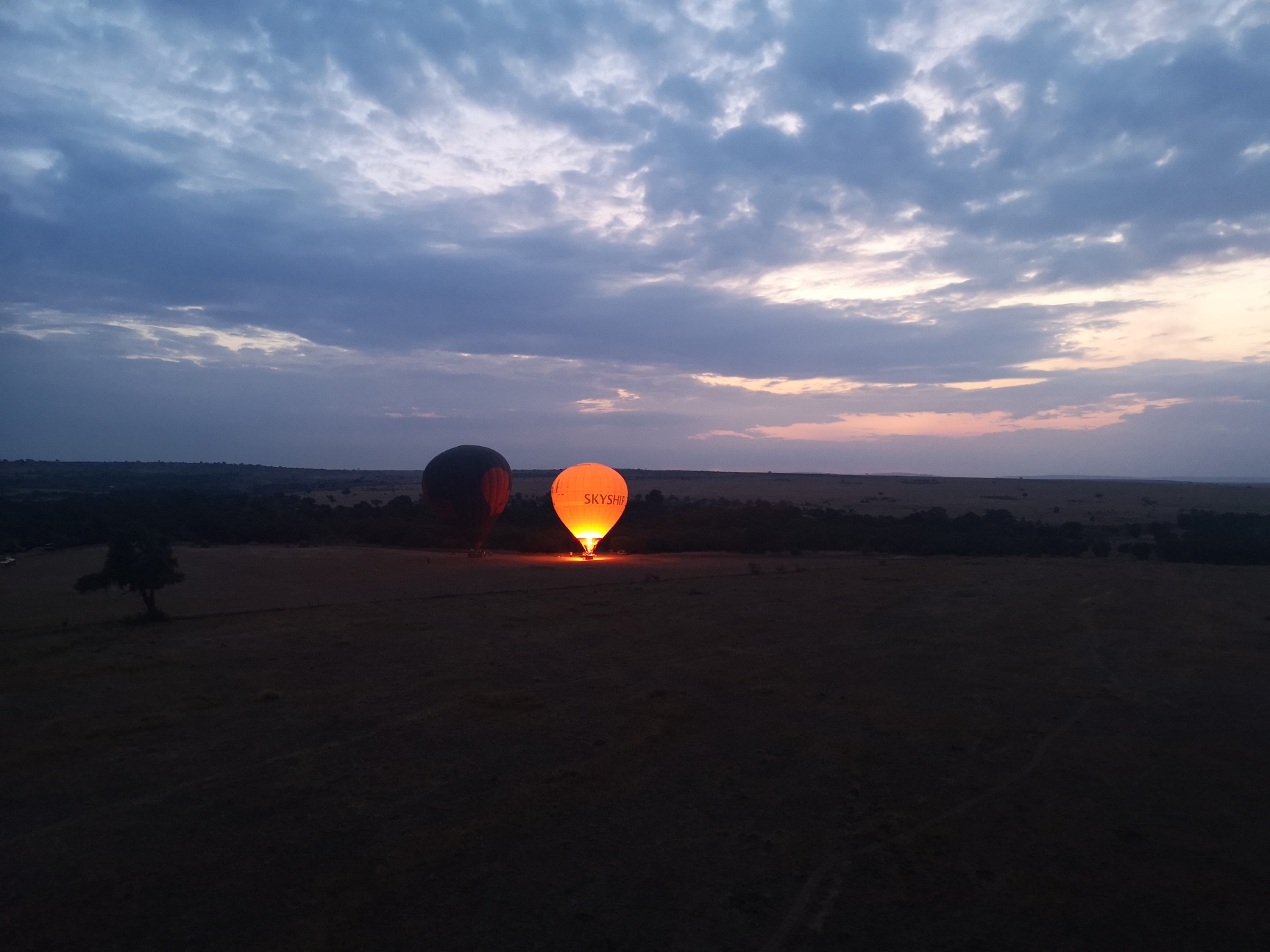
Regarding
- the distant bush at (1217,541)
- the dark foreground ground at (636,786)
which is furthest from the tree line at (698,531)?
the dark foreground ground at (636,786)

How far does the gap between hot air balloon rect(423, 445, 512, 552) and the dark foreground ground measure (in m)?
17.6

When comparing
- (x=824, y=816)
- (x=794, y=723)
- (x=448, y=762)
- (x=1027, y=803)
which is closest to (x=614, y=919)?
(x=824, y=816)

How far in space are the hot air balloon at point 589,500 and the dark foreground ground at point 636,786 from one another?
19465 millimetres

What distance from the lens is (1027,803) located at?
800 cm

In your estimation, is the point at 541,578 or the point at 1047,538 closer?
the point at 541,578

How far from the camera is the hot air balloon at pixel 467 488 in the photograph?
34.9 meters

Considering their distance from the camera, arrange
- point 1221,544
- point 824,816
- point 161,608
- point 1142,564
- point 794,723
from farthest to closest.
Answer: point 1221,544
point 1142,564
point 161,608
point 794,723
point 824,816

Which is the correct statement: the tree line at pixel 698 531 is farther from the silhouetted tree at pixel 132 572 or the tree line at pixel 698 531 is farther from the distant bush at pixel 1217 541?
the silhouetted tree at pixel 132 572

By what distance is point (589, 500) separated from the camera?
36.9 metres

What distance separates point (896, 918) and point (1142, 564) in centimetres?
2905

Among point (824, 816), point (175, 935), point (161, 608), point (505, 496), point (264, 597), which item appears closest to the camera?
point (175, 935)

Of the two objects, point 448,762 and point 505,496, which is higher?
point 505,496

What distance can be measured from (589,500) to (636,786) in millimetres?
28587

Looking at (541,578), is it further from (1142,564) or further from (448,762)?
(1142,564)
